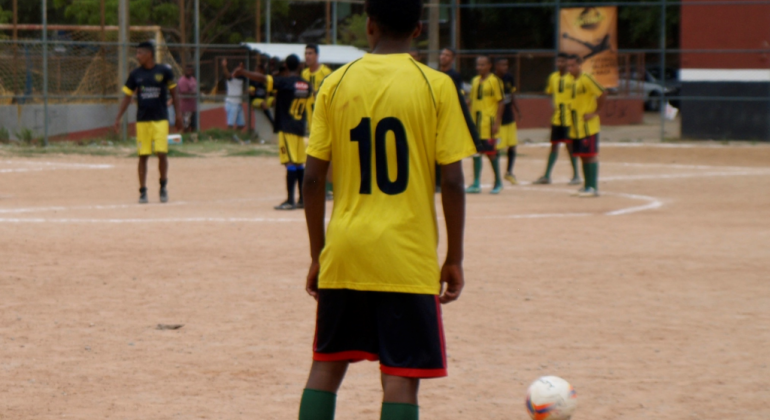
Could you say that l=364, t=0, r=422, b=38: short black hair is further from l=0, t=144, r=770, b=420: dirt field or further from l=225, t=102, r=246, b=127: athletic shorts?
l=225, t=102, r=246, b=127: athletic shorts

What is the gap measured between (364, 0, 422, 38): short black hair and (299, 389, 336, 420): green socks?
1.16 meters

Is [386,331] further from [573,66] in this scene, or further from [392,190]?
[573,66]

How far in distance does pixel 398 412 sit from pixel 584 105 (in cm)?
1147

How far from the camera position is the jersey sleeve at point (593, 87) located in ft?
46.5

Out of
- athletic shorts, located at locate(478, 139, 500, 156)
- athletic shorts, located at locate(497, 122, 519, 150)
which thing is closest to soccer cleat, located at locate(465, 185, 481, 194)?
athletic shorts, located at locate(478, 139, 500, 156)

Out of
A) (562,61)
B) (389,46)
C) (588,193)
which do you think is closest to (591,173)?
(588,193)

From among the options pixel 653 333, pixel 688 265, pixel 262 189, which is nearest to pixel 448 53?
pixel 262 189

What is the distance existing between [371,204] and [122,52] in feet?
70.5

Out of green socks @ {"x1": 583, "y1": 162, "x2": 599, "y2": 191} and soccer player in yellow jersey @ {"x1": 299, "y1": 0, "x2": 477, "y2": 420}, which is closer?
soccer player in yellow jersey @ {"x1": 299, "y1": 0, "x2": 477, "y2": 420}

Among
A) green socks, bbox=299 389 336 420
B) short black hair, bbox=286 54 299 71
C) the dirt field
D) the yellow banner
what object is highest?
the yellow banner

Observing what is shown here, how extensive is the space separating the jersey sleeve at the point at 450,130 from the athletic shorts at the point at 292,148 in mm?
9246

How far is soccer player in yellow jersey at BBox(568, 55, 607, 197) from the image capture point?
1402 centimetres

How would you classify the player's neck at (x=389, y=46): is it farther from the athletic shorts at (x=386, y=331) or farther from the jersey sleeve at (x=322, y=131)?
the athletic shorts at (x=386, y=331)

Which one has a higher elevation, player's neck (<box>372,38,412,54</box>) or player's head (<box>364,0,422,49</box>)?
player's head (<box>364,0,422,49</box>)
